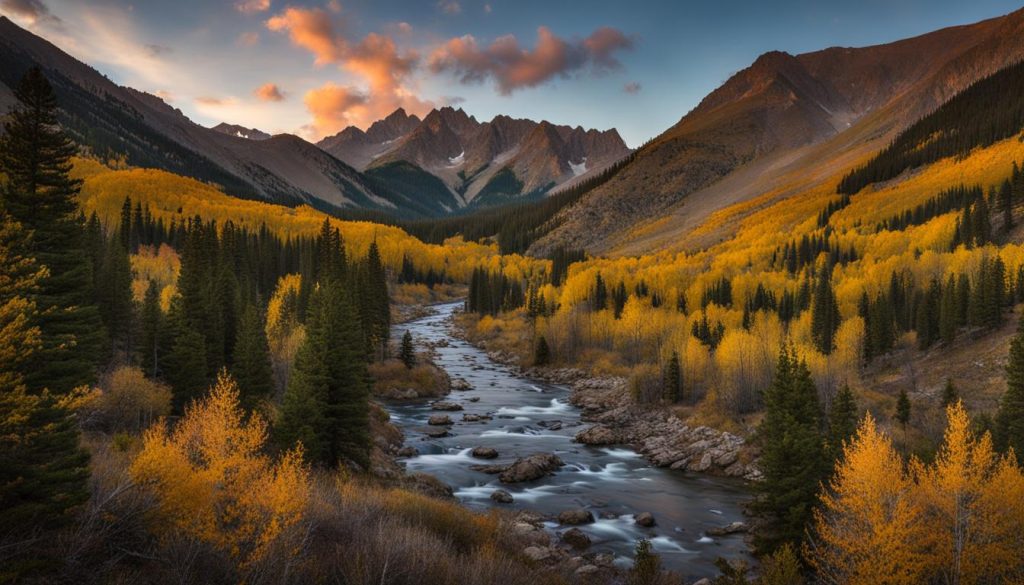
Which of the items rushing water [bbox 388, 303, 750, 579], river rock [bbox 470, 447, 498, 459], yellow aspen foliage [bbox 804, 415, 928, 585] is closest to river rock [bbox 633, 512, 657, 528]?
rushing water [bbox 388, 303, 750, 579]

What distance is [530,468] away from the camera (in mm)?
44562

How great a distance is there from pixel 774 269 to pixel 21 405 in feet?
464

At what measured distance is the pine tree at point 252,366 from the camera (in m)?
45.6

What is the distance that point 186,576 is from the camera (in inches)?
547

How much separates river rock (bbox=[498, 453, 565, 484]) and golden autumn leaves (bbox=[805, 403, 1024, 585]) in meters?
22.7

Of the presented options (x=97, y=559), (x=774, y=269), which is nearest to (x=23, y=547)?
(x=97, y=559)

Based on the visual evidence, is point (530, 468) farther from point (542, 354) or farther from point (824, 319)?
point (824, 319)

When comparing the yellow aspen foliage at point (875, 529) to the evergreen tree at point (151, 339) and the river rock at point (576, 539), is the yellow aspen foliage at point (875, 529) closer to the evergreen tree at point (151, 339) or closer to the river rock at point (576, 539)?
the river rock at point (576, 539)

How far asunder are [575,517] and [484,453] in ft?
47.5

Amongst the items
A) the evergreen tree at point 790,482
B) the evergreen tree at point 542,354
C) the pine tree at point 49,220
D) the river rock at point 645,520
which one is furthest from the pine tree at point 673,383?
the pine tree at point 49,220

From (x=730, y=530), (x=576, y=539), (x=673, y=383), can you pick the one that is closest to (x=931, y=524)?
(x=730, y=530)

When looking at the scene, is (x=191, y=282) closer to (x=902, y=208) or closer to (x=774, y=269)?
(x=774, y=269)

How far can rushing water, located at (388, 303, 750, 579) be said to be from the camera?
34.1m

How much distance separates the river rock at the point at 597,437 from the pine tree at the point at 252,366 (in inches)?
1143
